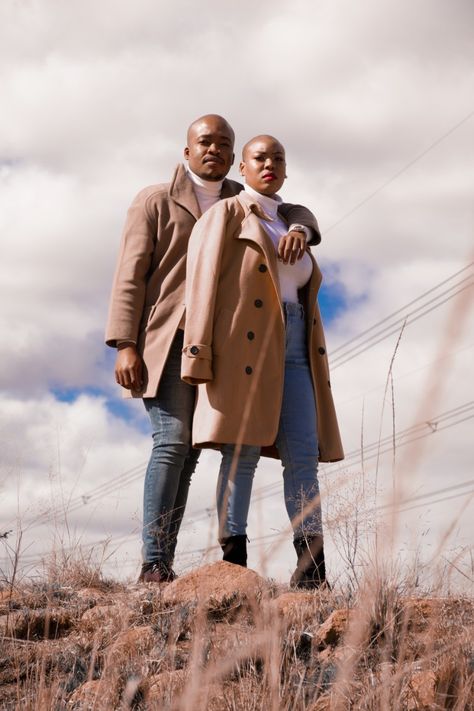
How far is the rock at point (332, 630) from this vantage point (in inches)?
117

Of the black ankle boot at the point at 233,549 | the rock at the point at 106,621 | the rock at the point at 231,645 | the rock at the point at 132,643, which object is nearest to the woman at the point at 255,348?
the black ankle boot at the point at 233,549

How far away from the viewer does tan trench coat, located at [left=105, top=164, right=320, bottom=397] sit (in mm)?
4402

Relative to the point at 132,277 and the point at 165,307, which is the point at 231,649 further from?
the point at 132,277

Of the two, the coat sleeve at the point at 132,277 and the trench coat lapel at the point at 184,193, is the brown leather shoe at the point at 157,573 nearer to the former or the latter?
the coat sleeve at the point at 132,277

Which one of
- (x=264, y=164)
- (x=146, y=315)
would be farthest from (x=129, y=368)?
(x=264, y=164)

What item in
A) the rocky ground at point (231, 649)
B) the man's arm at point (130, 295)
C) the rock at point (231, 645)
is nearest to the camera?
the rocky ground at point (231, 649)

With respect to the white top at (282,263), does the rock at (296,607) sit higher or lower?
lower

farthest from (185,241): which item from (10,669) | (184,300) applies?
(10,669)

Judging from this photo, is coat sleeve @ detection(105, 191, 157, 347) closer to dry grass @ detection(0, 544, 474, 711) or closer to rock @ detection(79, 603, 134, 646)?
dry grass @ detection(0, 544, 474, 711)

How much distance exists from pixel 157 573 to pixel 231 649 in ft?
4.59

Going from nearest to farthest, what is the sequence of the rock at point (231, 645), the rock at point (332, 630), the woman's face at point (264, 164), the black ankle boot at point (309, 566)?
the rock at point (231, 645), the rock at point (332, 630), the black ankle boot at point (309, 566), the woman's face at point (264, 164)

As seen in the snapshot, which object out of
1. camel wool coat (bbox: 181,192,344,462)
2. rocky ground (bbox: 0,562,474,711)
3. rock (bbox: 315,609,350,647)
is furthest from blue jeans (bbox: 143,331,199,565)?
rock (bbox: 315,609,350,647)

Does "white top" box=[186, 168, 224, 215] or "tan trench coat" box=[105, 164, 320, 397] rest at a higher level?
"white top" box=[186, 168, 224, 215]

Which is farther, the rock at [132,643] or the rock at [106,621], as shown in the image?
the rock at [106,621]
